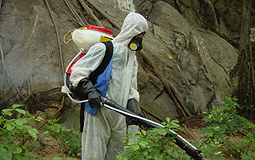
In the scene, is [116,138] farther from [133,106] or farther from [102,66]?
[102,66]

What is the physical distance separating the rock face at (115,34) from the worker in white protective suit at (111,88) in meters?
2.28

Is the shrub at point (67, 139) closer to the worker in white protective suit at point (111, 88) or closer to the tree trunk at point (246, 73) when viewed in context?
the worker in white protective suit at point (111, 88)

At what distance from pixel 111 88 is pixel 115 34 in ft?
10.9

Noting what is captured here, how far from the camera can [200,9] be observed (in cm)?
921

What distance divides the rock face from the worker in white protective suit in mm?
2278

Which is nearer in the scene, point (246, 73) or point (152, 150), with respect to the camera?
point (152, 150)

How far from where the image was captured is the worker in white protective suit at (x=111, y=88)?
7.18 feet

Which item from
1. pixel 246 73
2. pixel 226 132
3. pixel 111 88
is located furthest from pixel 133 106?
pixel 246 73

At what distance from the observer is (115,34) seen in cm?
541

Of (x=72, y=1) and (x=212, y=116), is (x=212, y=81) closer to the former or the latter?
(x=212, y=116)

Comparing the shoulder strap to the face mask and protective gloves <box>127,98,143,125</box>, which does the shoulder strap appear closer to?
the face mask

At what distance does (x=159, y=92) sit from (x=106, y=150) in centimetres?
327

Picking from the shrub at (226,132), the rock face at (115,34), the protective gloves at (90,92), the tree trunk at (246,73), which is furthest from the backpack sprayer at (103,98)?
the tree trunk at (246,73)

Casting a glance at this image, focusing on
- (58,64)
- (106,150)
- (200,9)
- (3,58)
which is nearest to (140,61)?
(58,64)
